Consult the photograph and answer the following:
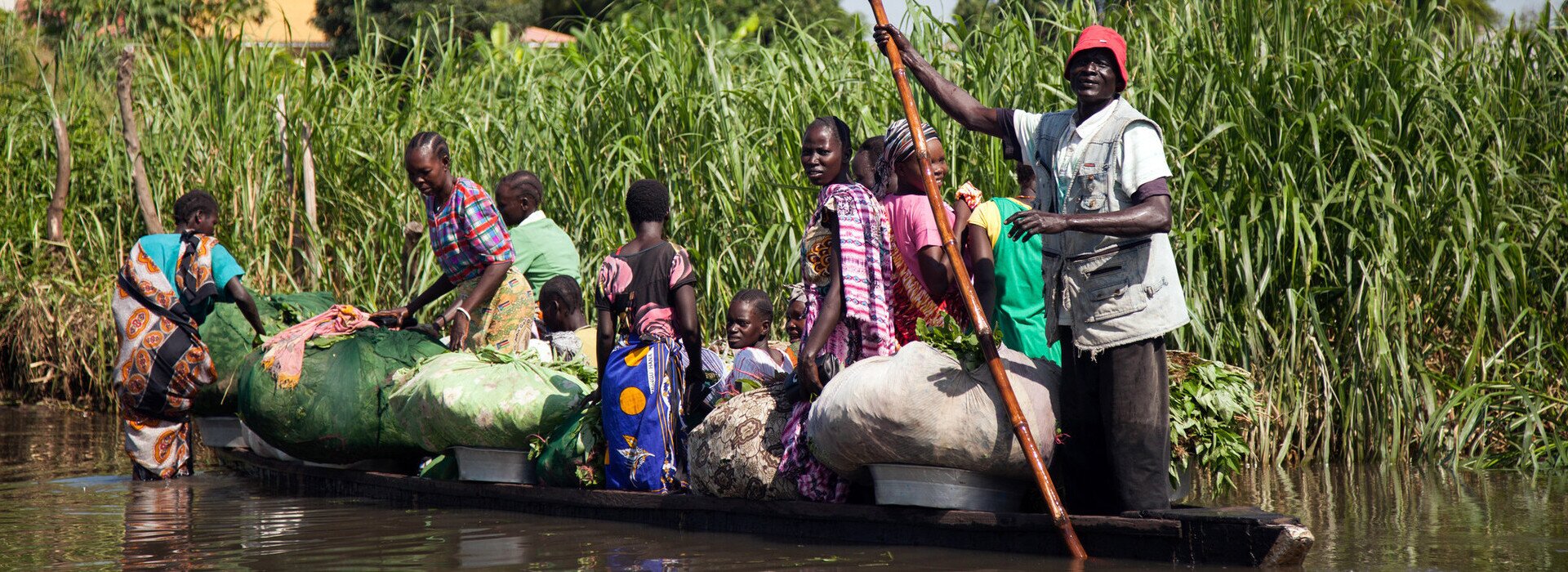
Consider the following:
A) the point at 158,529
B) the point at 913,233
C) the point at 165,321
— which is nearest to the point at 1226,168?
the point at 913,233

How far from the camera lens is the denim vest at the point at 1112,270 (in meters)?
3.71

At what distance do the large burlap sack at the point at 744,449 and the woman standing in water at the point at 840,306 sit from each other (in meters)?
0.05

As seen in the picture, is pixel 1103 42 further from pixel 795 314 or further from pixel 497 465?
pixel 497 465

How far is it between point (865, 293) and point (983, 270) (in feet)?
1.18

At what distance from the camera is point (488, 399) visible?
16.9 ft

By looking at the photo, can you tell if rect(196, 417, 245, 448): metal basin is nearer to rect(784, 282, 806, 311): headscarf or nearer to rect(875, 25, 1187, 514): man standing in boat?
rect(784, 282, 806, 311): headscarf

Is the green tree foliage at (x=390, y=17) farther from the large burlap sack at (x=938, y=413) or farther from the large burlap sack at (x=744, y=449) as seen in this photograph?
the large burlap sack at (x=938, y=413)

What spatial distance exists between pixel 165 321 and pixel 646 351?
10.1 feet

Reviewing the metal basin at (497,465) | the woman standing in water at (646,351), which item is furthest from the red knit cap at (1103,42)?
the metal basin at (497,465)

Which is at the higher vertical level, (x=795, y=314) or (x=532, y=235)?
(x=532, y=235)

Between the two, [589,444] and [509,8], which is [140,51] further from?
[509,8]

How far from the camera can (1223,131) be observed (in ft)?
20.4

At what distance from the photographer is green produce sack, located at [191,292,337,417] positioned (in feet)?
21.9

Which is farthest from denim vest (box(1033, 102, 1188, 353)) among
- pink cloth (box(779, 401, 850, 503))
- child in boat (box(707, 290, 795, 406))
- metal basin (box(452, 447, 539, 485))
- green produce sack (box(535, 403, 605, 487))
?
metal basin (box(452, 447, 539, 485))
